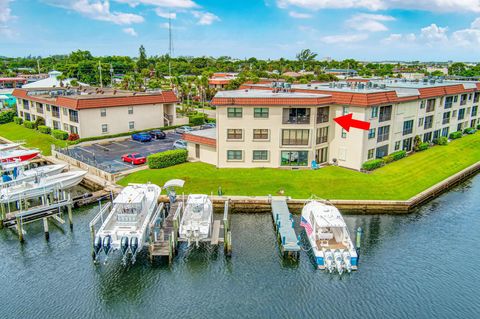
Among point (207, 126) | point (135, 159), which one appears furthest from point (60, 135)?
point (207, 126)

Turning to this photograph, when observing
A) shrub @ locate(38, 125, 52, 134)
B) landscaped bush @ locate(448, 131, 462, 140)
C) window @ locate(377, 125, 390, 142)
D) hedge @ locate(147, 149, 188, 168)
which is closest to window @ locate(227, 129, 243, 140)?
hedge @ locate(147, 149, 188, 168)

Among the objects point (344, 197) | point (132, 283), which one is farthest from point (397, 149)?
point (132, 283)

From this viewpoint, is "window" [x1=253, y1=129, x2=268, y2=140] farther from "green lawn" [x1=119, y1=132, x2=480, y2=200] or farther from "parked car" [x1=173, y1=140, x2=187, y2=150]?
"parked car" [x1=173, y1=140, x2=187, y2=150]

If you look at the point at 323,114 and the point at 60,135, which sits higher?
the point at 323,114

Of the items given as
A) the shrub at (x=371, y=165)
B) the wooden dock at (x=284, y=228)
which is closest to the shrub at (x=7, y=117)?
the wooden dock at (x=284, y=228)

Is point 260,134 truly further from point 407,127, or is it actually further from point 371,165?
point 407,127

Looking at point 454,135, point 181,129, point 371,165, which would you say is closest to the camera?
point 371,165
